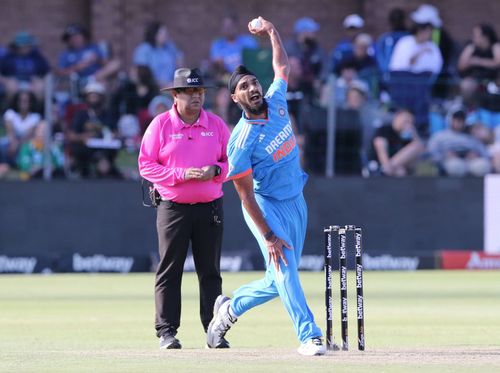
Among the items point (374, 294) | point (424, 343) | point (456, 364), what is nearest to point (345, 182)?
point (374, 294)

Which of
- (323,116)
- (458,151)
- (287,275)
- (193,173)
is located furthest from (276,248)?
(458,151)

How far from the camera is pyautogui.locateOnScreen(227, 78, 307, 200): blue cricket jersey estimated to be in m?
8.20

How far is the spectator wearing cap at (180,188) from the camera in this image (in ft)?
29.8

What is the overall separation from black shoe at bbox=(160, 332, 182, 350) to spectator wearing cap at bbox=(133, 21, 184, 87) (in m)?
9.46

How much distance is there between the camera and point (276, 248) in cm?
821

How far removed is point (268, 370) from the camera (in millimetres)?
7449

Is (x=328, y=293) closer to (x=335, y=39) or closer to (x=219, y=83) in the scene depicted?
(x=219, y=83)

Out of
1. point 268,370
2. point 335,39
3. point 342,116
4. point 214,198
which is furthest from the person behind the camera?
point 335,39

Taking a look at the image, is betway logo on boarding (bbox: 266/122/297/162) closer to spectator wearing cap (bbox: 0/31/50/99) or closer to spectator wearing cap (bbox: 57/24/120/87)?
spectator wearing cap (bbox: 0/31/50/99)

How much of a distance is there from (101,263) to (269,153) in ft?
32.8

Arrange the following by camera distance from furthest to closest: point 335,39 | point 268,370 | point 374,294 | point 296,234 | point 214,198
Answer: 1. point 335,39
2. point 374,294
3. point 214,198
4. point 296,234
5. point 268,370

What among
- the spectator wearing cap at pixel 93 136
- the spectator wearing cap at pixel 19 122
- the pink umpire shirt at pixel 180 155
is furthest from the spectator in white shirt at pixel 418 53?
the pink umpire shirt at pixel 180 155

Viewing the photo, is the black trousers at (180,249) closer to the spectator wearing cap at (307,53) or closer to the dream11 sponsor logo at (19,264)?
the spectator wearing cap at (307,53)

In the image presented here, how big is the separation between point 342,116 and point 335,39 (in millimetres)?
7191
